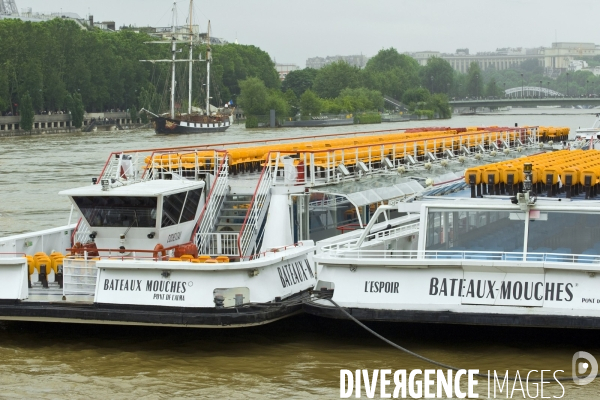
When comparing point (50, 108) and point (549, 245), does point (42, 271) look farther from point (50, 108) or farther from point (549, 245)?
point (50, 108)

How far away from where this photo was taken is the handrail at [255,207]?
1672 centimetres

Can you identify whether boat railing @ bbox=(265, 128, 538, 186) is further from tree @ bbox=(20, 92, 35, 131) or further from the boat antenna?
tree @ bbox=(20, 92, 35, 131)

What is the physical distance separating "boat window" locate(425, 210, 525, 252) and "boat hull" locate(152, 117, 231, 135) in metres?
87.3

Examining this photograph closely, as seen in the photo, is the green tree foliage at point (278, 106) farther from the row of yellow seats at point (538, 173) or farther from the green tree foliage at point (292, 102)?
the row of yellow seats at point (538, 173)

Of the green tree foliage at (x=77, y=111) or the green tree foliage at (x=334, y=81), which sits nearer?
the green tree foliage at (x=77, y=111)

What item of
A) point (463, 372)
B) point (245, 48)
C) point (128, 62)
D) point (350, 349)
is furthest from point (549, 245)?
point (245, 48)

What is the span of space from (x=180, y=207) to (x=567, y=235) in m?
5.72

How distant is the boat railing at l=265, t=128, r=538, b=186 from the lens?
1788cm

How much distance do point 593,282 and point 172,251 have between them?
6131mm

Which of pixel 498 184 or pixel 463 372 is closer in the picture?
pixel 463 372

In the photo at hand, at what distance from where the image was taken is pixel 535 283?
13.9m

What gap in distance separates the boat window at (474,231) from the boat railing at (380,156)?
319cm

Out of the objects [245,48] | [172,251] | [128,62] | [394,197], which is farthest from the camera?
[245,48]

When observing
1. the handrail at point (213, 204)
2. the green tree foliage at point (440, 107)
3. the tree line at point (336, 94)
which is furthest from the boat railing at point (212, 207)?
the green tree foliage at point (440, 107)
